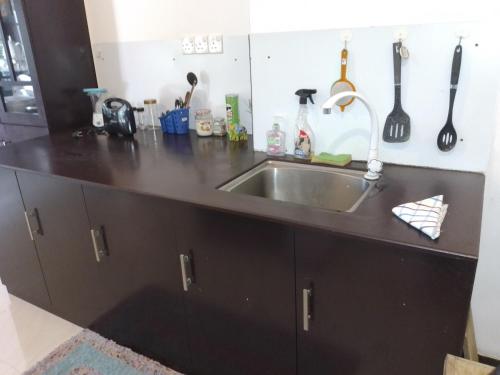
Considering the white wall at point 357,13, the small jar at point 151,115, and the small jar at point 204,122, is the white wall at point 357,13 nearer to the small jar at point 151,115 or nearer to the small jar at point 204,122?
the small jar at point 204,122

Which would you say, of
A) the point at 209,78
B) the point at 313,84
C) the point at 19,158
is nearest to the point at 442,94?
the point at 313,84

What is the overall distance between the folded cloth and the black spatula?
0.94ft

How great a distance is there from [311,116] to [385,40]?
1.17ft

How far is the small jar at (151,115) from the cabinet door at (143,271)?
31.6 inches

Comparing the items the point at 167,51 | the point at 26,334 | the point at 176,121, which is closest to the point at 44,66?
the point at 167,51

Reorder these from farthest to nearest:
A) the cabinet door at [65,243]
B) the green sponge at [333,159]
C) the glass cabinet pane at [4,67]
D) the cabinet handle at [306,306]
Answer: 1. the glass cabinet pane at [4,67]
2. the cabinet door at [65,243]
3. the green sponge at [333,159]
4. the cabinet handle at [306,306]

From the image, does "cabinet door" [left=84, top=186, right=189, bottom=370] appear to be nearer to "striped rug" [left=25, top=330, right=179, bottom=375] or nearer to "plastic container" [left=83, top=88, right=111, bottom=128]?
"striped rug" [left=25, top=330, right=179, bottom=375]

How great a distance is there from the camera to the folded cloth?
0.88 meters

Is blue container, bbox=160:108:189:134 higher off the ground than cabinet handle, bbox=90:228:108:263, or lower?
higher

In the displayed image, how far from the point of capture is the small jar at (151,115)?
206 cm

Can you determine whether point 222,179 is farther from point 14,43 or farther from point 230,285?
point 14,43

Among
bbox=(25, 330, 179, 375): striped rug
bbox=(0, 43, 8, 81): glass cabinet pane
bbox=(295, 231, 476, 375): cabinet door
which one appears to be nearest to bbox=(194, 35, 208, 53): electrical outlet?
bbox=(0, 43, 8, 81): glass cabinet pane

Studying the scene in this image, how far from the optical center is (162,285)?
135 cm

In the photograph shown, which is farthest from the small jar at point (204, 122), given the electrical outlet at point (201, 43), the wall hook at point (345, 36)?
the wall hook at point (345, 36)
